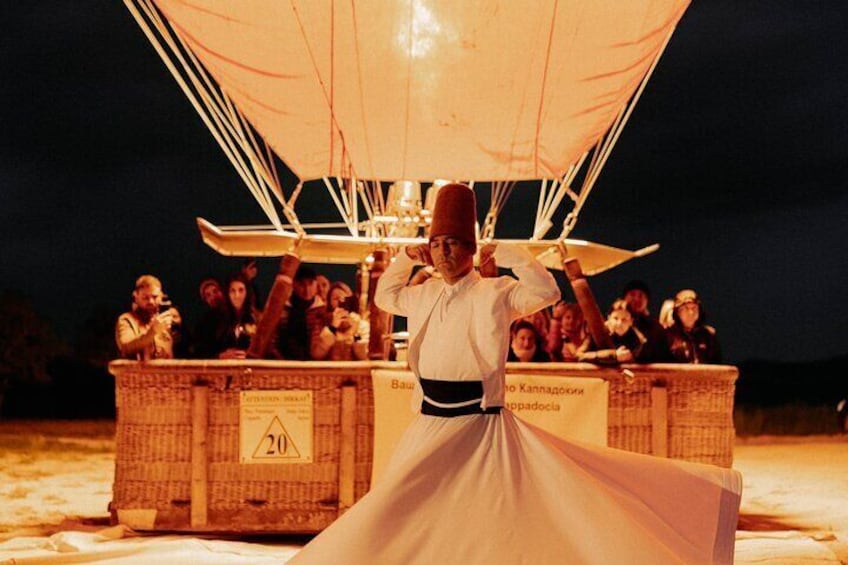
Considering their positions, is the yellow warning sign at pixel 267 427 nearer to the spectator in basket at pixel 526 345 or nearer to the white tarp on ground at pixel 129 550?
the white tarp on ground at pixel 129 550

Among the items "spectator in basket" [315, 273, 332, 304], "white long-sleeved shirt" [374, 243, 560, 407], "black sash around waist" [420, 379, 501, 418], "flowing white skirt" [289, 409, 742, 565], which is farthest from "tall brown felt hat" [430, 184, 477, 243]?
"spectator in basket" [315, 273, 332, 304]

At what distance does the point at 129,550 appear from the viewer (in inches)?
200

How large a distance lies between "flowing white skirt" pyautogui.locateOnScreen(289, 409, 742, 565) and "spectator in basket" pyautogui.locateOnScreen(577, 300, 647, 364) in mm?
2018

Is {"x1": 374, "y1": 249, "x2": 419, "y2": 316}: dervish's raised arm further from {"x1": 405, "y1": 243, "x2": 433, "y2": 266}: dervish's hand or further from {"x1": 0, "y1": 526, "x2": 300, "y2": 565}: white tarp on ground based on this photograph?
{"x1": 0, "y1": 526, "x2": 300, "y2": 565}: white tarp on ground

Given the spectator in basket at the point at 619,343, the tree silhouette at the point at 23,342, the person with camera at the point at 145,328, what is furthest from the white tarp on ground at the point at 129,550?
the tree silhouette at the point at 23,342

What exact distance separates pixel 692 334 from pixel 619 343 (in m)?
0.81

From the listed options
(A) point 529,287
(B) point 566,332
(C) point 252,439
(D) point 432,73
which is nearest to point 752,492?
(B) point 566,332

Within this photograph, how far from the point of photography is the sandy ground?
558 cm

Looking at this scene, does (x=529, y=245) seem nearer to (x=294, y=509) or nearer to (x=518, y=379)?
(x=518, y=379)

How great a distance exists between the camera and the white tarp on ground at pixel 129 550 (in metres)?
4.94

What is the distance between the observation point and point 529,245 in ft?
21.2

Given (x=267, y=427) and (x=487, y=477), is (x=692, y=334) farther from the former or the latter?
(x=487, y=477)

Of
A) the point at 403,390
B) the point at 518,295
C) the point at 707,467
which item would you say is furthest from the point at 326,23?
the point at 707,467

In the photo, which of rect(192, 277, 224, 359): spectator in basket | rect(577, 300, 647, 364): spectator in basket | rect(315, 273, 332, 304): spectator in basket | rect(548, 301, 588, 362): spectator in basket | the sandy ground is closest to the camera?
the sandy ground
